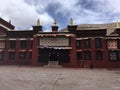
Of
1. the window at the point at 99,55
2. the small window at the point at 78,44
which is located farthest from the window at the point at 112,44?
the small window at the point at 78,44

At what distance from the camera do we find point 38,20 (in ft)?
130

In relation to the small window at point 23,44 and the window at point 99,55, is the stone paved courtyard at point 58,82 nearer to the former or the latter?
the window at point 99,55

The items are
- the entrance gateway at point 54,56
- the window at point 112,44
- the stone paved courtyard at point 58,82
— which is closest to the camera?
the stone paved courtyard at point 58,82

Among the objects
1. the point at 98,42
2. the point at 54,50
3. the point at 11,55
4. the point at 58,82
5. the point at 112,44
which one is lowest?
the point at 58,82

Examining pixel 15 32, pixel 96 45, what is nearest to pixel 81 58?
pixel 96 45

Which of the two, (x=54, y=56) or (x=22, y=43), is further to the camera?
(x=22, y=43)

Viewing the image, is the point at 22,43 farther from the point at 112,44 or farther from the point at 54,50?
the point at 112,44

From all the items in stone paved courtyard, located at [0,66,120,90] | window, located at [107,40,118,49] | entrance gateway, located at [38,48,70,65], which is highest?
window, located at [107,40,118,49]

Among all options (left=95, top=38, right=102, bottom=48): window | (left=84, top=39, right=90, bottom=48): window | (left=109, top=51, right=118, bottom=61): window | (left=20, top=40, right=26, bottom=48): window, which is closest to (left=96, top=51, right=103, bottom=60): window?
(left=95, top=38, right=102, bottom=48): window

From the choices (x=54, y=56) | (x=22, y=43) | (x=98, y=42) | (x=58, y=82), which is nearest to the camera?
(x=58, y=82)

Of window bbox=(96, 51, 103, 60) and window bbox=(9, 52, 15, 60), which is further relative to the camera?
window bbox=(9, 52, 15, 60)

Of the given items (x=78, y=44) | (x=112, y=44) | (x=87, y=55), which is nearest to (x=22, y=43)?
(x=78, y=44)

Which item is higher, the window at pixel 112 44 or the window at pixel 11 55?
the window at pixel 112 44

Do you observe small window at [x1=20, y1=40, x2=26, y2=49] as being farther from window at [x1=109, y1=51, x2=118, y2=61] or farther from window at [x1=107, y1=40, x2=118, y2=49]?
window at [x1=109, y1=51, x2=118, y2=61]
